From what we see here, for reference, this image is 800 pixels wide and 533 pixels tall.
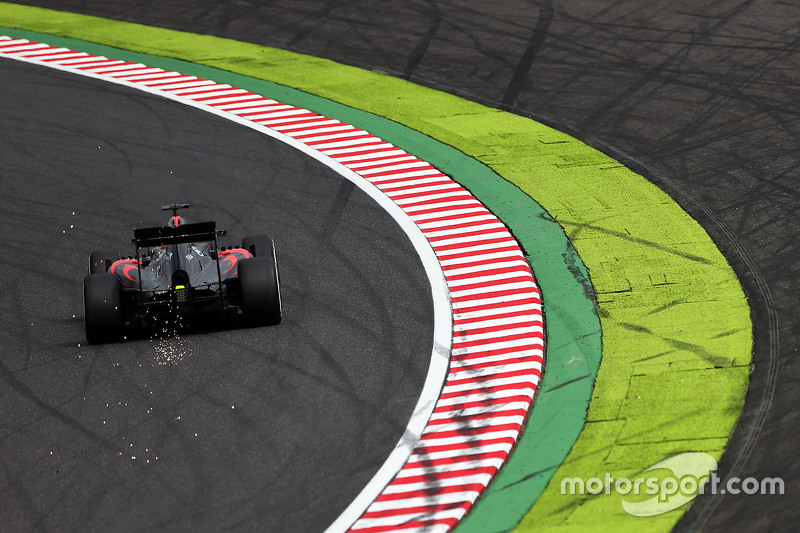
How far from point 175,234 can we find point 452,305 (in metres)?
3.70

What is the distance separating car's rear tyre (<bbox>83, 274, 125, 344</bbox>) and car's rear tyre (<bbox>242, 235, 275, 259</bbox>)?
1.89 meters

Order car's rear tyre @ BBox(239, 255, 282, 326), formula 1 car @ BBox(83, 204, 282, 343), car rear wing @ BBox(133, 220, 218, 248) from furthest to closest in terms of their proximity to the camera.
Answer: car's rear tyre @ BBox(239, 255, 282, 326) → formula 1 car @ BBox(83, 204, 282, 343) → car rear wing @ BBox(133, 220, 218, 248)

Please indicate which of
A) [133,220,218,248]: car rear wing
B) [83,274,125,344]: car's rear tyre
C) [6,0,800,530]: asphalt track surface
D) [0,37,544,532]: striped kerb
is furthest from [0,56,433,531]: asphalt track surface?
[6,0,800,530]: asphalt track surface

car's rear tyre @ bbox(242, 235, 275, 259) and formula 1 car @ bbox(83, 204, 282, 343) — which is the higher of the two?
car's rear tyre @ bbox(242, 235, 275, 259)

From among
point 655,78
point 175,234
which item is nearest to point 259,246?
point 175,234

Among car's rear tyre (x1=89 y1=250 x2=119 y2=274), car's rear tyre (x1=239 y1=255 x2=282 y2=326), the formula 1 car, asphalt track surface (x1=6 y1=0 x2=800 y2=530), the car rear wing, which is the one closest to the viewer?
the car rear wing

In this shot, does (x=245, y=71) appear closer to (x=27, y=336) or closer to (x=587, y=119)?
(x=587, y=119)

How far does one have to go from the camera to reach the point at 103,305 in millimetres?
12922

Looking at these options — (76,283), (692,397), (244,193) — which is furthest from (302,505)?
(244,193)

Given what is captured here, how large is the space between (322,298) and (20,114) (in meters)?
8.70

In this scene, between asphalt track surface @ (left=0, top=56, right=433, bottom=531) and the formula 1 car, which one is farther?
the formula 1 car

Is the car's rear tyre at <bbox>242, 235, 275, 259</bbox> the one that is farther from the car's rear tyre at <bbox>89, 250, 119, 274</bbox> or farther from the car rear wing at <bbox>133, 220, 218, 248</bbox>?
the car's rear tyre at <bbox>89, 250, 119, 274</bbox>

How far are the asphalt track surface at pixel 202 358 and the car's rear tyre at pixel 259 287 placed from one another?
0.34 meters

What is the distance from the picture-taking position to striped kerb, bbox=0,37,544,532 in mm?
10906
